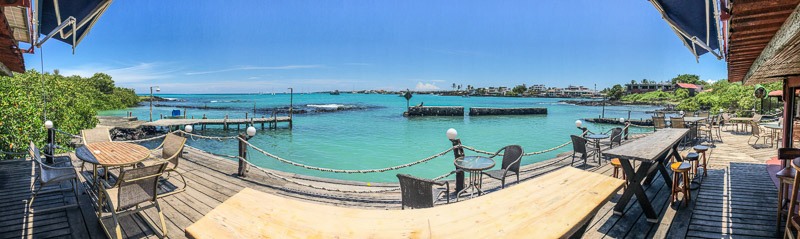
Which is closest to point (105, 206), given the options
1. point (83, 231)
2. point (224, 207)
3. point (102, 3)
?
point (83, 231)

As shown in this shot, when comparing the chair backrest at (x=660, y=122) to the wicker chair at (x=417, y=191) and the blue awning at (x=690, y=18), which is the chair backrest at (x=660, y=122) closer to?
the blue awning at (x=690, y=18)

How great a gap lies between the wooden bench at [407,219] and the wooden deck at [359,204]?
2.28 metres

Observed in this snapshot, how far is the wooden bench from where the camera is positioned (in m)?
1.39

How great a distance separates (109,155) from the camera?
178 inches

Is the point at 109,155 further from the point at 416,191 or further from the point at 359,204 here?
the point at 416,191

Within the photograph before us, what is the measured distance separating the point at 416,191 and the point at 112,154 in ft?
14.2

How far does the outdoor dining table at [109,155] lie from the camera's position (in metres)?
4.02

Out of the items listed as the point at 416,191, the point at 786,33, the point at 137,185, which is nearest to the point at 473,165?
the point at 416,191

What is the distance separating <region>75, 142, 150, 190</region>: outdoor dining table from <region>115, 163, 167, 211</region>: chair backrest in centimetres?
73

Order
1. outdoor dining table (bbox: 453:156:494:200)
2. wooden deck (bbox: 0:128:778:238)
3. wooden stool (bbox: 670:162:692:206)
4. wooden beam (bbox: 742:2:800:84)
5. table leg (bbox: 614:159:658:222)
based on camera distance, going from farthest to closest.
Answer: outdoor dining table (bbox: 453:156:494:200) → wooden stool (bbox: 670:162:692:206) → table leg (bbox: 614:159:658:222) → wooden deck (bbox: 0:128:778:238) → wooden beam (bbox: 742:2:800:84)

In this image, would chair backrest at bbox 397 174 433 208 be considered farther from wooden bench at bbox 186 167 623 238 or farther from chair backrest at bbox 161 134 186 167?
chair backrest at bbox 161 134 186 167

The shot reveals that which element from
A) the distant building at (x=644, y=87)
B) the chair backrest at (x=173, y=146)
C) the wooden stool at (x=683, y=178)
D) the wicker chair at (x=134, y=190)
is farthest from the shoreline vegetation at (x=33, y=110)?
the distant building at (x=644, y=87)

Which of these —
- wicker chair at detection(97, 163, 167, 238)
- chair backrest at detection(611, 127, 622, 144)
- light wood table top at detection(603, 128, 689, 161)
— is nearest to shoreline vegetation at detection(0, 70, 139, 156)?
wicker chair at detection(97, 163, 167, 238)

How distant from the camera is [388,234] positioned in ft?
4.55
